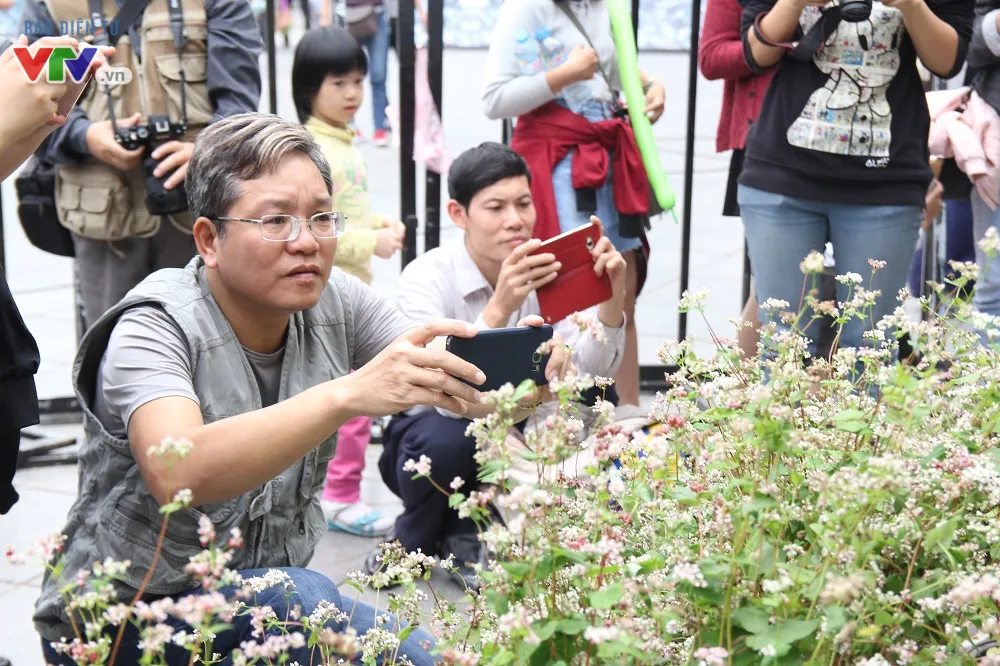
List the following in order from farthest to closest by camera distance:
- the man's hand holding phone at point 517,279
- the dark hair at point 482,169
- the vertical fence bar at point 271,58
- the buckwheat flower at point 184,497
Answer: the vertical fence bar at point 271,58, the dark hair at point 482,169, the man's hand holding phone at point 517,279, the buckwheat flower at point 184,497

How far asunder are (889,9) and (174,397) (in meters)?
2.12

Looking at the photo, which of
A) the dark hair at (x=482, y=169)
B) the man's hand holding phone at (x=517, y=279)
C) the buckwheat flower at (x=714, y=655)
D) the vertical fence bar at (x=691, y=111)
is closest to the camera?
the buckwheat flower at (x=714, y=655)

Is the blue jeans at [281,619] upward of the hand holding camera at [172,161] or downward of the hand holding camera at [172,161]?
downward

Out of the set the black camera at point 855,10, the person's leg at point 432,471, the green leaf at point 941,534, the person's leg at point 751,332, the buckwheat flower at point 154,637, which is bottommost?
the person's leg at point 432,471

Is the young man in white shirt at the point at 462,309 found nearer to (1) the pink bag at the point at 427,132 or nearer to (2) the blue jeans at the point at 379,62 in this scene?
(1) the pink bag at the point at 427,132

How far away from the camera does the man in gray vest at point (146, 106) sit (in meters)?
3.42

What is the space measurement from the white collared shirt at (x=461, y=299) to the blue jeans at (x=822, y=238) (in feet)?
1.50

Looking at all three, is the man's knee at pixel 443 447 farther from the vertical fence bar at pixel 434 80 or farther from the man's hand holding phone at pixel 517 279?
the vertical fence bar at pixel 434 80

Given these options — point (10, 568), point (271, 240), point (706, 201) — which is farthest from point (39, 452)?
point (706, 201)

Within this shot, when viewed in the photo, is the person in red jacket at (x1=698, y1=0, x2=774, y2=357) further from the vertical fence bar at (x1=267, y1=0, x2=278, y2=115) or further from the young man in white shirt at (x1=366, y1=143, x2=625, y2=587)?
the vertical fence bar at (x1=267, y1=0, x2=278, y2=115)

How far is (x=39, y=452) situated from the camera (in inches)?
162

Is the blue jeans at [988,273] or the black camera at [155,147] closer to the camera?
the black camera at [155,147]

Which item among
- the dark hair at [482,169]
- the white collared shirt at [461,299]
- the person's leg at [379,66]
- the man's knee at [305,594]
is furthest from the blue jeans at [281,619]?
the person's leg at [379,66]

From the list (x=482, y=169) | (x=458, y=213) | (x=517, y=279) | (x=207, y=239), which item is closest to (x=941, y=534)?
(x=207, y=239)
